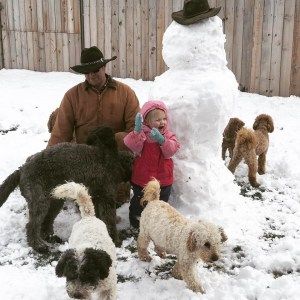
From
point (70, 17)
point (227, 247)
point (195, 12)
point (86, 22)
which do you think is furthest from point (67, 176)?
point (70, 17)

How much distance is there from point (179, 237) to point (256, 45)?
6923mm

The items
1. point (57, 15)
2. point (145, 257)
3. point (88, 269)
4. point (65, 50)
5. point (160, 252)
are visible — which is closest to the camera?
point (88, 269)

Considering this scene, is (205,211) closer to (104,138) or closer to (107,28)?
(104,138)

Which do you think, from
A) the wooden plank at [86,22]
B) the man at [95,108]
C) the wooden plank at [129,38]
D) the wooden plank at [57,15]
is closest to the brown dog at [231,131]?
the man at [95,108]

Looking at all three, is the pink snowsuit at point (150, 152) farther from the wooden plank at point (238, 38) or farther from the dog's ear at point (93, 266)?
the wooden plank at point (238, 38)

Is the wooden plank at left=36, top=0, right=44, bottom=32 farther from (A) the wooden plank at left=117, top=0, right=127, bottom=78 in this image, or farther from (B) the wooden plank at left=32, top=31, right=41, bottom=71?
(A) the wooden plank at left=117, top=0, right=127, bottom=78

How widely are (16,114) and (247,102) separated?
16.0 ft

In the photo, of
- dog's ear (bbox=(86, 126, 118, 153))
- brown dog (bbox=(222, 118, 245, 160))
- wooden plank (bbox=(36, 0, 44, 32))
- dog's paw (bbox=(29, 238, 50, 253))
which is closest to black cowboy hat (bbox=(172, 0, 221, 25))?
dog's ear (bbox=(86, 126, 118, 153))

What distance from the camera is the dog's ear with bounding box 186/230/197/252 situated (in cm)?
368

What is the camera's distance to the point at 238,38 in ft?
32.7

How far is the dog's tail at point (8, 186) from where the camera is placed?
14.9 ft

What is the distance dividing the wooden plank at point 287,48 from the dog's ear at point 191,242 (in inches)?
273

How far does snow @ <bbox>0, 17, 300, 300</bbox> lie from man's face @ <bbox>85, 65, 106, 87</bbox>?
613mm

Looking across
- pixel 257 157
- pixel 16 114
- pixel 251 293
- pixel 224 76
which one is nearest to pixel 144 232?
pixel 251 293
